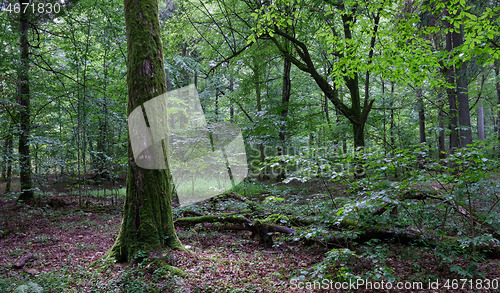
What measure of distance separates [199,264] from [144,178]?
1.50 metres

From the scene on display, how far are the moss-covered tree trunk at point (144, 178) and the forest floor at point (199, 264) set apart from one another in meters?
0.31

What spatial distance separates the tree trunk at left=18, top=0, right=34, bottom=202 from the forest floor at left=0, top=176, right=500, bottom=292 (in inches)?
97.0

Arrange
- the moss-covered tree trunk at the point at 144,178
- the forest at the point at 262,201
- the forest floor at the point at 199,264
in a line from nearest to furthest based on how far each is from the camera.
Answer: the forest floor at the point at 199,264, the forest at the point at 262,201, the moss-covered tree trunk at the point at 144,178

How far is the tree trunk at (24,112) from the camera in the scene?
7.65 m

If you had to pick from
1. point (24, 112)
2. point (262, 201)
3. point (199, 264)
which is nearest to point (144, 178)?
point (199, 264)

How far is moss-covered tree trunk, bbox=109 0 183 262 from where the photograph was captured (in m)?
3.86

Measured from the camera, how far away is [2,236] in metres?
5.91

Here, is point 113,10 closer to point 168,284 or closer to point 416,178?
point 168,284

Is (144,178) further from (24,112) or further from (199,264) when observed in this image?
(24,112)

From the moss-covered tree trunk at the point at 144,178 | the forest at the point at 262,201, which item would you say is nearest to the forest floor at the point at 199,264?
the forest at the point at 262,201

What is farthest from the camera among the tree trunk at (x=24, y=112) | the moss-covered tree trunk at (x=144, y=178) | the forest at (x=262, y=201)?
the tree trunk at (x=24, y=112)

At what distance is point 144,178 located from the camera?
12.9 feet

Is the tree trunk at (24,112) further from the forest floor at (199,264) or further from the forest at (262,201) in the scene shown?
the forest floor at (199,264)

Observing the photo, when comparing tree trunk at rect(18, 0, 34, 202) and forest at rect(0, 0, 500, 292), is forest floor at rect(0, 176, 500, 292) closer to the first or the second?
forest at rect(0, 0, 500, 292)
